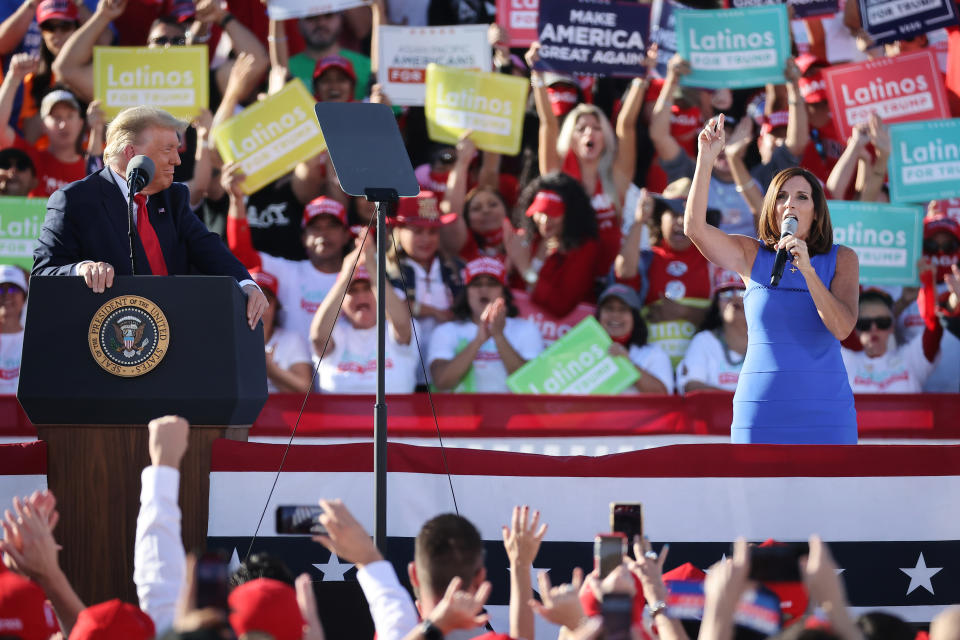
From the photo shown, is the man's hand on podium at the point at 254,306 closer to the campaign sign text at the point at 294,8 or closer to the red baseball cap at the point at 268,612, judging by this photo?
the red baseball cap at the point at 268,612

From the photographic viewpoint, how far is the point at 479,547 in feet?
8.73

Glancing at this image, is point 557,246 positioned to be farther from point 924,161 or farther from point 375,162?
point 375,162

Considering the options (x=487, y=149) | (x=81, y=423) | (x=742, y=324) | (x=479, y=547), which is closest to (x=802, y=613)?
(x=479, y=547)

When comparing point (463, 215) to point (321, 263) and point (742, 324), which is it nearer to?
point (321, 263)

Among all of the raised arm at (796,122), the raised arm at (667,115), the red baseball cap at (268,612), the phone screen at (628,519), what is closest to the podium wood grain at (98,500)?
the red baseball cap at (268,612)

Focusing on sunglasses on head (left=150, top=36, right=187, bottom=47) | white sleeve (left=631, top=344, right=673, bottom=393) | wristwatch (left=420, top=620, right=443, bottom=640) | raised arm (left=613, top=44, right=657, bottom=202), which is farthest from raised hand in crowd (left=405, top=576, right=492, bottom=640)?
sunglasses on head (left=150, top=36, right=187, bottom=47)

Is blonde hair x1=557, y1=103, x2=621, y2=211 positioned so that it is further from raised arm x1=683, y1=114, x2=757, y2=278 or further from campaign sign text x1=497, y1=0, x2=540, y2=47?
raised arm x1=683, y1=114, x2=757, y2=278

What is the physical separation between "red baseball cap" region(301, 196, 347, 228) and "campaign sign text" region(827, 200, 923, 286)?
2.66 m

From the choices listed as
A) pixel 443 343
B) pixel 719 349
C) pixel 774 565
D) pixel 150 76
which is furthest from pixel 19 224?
pixel 774 565

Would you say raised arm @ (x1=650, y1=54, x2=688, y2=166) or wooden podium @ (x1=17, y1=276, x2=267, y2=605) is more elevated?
raised arm @ (x1=650, y1=54, x2=688, y2=166)

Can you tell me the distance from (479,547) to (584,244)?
4360 mm

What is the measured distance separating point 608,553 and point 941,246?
509 centimetres

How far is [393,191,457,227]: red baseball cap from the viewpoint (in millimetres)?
6793

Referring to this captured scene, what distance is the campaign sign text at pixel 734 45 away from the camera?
7.30 meters
